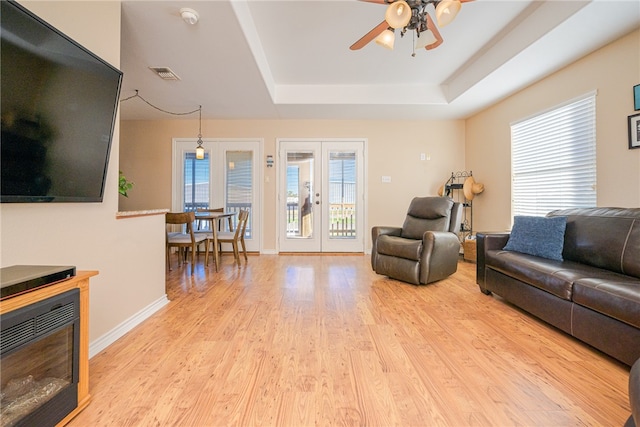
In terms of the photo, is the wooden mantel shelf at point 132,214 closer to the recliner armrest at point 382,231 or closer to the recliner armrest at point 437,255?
the recliner armrest at point 382,231

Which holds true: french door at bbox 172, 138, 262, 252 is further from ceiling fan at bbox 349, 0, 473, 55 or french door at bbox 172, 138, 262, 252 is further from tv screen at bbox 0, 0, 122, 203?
tv screen at bbox 0, 0, 122, 203

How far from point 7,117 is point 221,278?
7.96 ft

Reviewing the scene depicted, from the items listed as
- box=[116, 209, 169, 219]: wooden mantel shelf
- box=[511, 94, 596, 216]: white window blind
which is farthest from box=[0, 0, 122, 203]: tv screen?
box=[511, 94, 596, 216]: white window blind

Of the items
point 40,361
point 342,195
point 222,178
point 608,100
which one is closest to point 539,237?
point 608,100

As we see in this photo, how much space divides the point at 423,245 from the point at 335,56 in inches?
95.8

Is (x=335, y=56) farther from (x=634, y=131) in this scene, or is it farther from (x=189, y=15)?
(x=634, y=131)

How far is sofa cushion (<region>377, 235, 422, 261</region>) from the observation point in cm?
287

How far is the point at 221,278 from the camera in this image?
3209 millimetres

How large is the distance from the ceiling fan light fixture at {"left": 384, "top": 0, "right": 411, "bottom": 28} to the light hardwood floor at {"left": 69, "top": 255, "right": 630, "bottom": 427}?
86.0 inches

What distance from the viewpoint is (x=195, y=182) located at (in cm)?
481

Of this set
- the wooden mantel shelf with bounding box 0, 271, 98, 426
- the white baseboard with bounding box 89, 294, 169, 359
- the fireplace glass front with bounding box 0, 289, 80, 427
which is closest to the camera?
the fireplace glass front with bounding box 0, 289, 80, 427

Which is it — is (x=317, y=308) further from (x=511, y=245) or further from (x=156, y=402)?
(x=511, y=245)

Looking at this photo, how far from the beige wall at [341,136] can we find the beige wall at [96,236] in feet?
9.25

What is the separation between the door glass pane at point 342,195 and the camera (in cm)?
481
